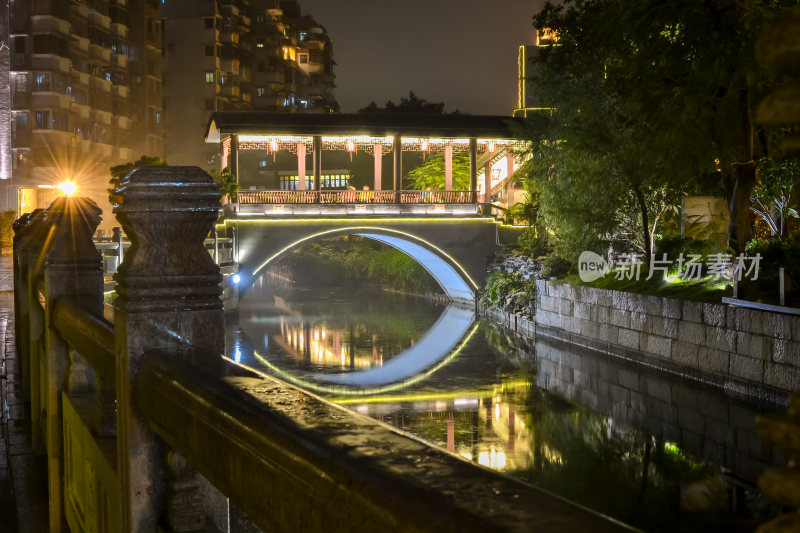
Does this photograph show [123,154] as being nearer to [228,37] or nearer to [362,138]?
[228,37]

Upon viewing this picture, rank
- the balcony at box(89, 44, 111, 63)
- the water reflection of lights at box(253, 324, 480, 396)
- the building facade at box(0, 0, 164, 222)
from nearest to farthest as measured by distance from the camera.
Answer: the water reflection of lights at box(253, 324, 480, 396)
the building facade at box(0, 0, 164, 222)
the balcony at box(89, 44, 111, 63)

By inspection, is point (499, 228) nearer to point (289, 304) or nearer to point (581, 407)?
point (289, 304)

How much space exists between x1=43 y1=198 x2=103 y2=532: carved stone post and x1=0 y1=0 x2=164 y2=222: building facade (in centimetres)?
2647

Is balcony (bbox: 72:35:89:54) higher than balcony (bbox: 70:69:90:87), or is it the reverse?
balcony (bbox: 72:35:89:54)

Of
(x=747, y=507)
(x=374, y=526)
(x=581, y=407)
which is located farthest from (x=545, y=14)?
(x=374, y=526)

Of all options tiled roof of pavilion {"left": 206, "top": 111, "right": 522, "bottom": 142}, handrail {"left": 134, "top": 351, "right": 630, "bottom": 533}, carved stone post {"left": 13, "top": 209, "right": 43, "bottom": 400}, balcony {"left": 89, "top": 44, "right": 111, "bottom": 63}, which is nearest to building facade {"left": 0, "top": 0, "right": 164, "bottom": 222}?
balcony {"left": 89, "top": 44, "right": 111, "bottom": 63}

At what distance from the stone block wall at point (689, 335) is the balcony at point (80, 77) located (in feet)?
75.0

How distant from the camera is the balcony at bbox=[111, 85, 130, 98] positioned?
37.0 metres

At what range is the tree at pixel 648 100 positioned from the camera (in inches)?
454

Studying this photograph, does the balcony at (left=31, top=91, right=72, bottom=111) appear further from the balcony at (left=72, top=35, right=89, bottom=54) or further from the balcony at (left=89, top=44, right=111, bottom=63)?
the balcony at (left=89, top=44, right=111, bottom=63)

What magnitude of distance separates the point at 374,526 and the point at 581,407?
11782 mm

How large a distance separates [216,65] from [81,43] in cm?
1089

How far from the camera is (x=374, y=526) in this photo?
1072mm

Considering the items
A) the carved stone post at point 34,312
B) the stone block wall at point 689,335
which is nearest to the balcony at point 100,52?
the stone block wall at point 689,335
